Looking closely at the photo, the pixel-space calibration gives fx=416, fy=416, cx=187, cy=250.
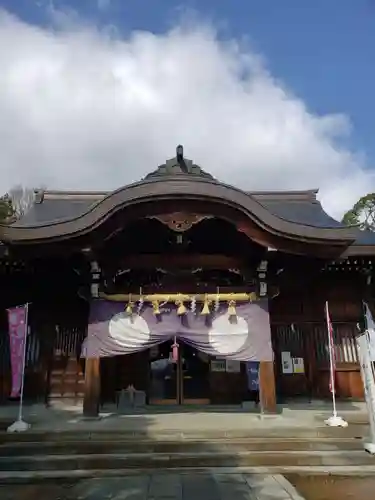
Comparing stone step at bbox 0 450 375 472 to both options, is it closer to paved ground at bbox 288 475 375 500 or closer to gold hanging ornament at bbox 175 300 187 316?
paved ground at bbox 288 475 375 500

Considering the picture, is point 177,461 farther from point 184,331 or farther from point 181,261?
point 181,261

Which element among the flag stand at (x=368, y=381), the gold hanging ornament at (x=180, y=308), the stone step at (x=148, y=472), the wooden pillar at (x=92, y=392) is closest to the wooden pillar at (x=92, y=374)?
the wooden pillar at (x=92, y=392)

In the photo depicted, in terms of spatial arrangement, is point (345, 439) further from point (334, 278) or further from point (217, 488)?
point (334, 278)

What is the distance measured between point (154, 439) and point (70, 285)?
501cm

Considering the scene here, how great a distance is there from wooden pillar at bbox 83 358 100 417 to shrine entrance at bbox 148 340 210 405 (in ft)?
8.03

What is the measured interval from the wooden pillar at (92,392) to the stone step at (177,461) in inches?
71.1

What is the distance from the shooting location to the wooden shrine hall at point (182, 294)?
8.87m

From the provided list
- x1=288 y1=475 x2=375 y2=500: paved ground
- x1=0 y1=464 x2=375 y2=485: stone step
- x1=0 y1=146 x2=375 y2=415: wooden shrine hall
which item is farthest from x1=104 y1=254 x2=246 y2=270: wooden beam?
x1=288 y1=475 x2=375 y2=500: paved ground

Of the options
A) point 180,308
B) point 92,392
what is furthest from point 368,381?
point 92,392

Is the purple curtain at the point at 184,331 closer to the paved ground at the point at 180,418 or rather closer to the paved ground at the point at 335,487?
the paved ground at the point at 180,418

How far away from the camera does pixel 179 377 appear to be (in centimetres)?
1091

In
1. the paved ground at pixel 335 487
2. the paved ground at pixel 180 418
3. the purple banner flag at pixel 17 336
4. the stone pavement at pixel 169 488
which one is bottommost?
the paved ground at pixel 335 487

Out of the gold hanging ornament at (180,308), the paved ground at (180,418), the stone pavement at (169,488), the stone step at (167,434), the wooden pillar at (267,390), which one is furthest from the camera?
the gold hanging ornament at (180,308)

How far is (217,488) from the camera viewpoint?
225 inches
